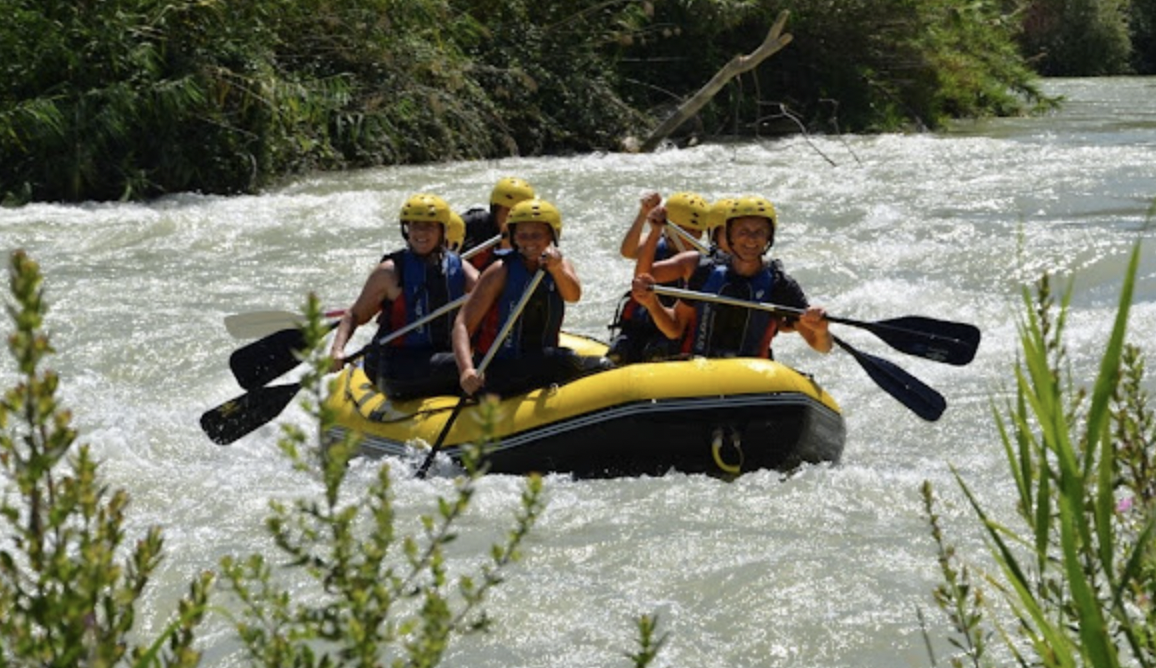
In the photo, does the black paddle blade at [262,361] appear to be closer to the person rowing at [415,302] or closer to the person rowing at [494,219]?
the person rowing at [415,302]

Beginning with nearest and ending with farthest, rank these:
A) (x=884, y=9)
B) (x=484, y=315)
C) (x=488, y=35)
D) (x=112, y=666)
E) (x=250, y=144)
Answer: (x=112, y=666) < (x=484, y=315) < (x=250, y=144) < (x=488, y=35) < (x=884, y=9)

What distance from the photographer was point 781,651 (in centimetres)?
402

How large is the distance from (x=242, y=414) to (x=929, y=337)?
2503 mm

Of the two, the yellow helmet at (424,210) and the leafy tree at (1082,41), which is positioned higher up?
the yellow helmet at (424,210)

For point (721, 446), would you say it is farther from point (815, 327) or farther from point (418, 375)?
point (418, 375)

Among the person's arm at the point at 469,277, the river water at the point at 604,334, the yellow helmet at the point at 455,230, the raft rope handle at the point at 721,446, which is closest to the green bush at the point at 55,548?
the river water at the point at 604,334

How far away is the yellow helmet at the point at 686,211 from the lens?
698 centimetres

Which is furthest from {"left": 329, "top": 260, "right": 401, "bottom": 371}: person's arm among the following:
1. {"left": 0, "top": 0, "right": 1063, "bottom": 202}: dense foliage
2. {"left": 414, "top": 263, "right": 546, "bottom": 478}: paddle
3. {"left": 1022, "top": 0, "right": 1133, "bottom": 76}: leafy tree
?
{"left": 1022, "top": 0, "right": 1133, "bottom": 76}: leafy tree

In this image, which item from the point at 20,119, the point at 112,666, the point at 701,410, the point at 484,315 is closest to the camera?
the point at 112,666

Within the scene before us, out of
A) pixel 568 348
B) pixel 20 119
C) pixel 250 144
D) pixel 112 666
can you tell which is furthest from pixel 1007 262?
pixel 112 666

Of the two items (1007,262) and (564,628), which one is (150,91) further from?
(564,628)

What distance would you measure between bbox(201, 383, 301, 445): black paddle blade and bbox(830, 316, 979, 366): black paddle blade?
6.85 ft

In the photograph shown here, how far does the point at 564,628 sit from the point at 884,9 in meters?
15.7

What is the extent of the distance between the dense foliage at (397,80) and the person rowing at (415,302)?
6151mm
